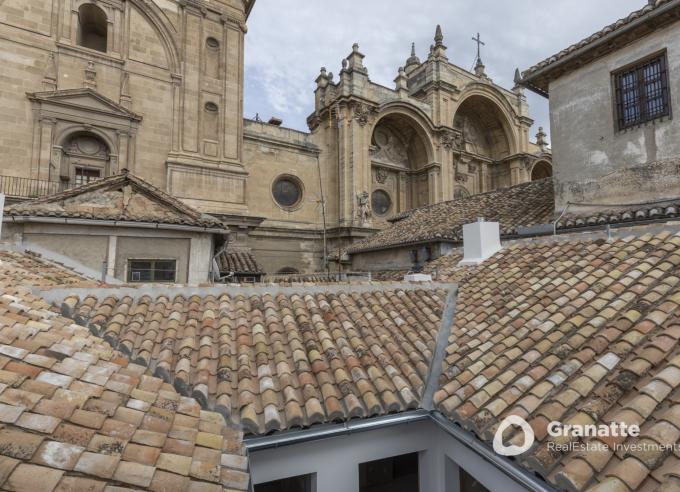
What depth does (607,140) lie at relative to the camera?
32.3 ft

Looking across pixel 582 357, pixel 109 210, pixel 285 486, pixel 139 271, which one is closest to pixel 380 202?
pixel 139 271

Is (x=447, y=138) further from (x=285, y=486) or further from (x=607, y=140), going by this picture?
(x=285, y=486)

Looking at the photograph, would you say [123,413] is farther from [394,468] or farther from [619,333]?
[394,468]

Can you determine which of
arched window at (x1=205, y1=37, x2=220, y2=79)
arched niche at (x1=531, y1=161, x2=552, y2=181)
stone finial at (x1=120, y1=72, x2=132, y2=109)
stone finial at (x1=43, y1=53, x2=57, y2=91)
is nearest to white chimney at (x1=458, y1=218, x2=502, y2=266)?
stone finial at (x1=120, y1=72, x2=132, y2=109)

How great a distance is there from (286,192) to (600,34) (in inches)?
664

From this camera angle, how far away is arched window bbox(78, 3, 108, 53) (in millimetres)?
16359

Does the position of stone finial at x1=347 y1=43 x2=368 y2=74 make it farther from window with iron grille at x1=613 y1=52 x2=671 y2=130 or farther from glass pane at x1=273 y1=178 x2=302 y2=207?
window with iron grille at x1=613 y1=52 x2=671 y2=130

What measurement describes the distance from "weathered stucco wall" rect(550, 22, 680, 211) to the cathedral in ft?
43.8

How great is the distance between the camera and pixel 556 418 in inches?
121

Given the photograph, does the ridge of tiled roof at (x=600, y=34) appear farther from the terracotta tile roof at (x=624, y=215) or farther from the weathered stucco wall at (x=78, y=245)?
the weathered stucco wall at (x=78, y=245)

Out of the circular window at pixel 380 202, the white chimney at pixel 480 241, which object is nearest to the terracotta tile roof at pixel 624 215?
the white chimney at pixel 480 241

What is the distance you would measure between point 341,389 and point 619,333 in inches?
125

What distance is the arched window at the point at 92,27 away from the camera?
16.4 meters

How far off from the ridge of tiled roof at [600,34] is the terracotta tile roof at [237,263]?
12527mm
